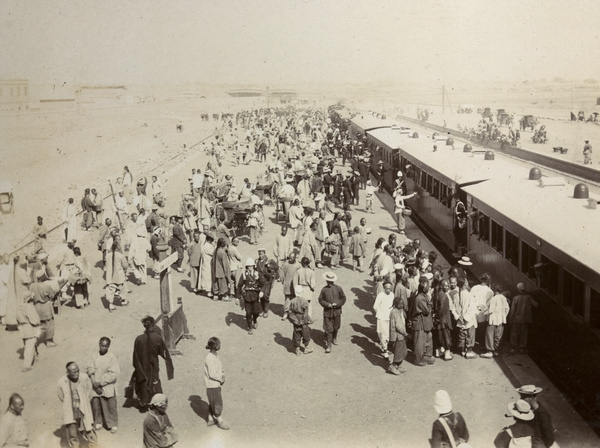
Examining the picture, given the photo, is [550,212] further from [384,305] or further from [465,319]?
[384,305]

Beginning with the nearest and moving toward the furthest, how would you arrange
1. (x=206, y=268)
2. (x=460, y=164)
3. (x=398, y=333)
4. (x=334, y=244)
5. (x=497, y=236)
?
(x=398, y=333) < (x=497, y=236) < (x=206, y=268) < (x=334, y=244) < (x=460, y=164)

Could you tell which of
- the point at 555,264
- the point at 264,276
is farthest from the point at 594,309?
the point at 264,276

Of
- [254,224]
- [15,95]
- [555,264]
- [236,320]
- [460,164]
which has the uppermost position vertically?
[15,95]

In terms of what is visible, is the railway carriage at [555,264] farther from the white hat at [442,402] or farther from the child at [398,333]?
the white hat at [442,402]

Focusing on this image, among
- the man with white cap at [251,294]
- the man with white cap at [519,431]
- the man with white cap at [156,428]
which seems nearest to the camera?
the man with white cap at [519,431]

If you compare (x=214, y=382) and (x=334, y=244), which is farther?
(x=334, y=244)

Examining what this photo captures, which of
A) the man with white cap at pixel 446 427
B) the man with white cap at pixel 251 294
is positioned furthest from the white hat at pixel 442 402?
the man with white cap at pixel 251 294
